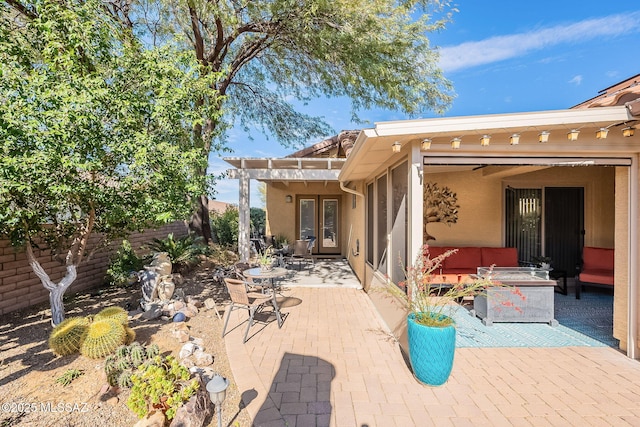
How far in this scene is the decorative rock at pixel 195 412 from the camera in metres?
2.50

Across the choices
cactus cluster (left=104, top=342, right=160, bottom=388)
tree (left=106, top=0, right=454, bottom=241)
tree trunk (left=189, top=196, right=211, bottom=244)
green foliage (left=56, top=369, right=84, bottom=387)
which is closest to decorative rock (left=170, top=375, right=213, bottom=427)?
cactus cluster (left=104, top=342, right=160, bottom=388)

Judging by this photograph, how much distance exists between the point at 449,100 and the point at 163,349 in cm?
990

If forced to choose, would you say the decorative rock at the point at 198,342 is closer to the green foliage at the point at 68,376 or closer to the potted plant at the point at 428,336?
the green foliage at the point at 68,376

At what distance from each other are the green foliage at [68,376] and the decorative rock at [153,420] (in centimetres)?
135

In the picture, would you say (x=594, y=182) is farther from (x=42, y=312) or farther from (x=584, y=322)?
(x=42, y=312)

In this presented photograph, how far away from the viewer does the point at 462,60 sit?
10102 millimetres

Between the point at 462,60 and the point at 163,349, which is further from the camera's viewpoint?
the point at 462,60

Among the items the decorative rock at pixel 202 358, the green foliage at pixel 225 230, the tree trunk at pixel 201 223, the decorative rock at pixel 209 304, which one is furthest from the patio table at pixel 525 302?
the green foliage at pixel 225 230

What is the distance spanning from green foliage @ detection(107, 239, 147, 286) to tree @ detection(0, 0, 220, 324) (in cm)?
179

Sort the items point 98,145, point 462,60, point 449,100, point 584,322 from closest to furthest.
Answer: point 98,145, point 584,322, point 449,100, point 462,60

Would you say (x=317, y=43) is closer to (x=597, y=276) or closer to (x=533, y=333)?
(x=533, y=333)

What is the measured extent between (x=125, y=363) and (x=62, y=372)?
86cm

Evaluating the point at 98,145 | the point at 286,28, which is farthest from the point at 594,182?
the point at 98,145

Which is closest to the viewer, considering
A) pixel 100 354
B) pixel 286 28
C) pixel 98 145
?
pixel 100 354
